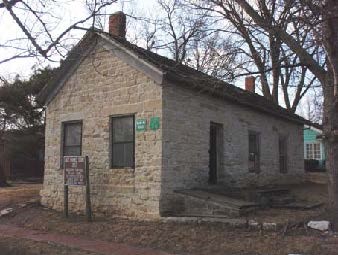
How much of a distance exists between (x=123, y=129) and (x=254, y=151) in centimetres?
630

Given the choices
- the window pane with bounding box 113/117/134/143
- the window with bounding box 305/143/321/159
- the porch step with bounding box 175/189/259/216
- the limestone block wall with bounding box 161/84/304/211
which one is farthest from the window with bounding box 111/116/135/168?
the window with bounding box 305/143/321/159

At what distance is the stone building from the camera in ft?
47.7

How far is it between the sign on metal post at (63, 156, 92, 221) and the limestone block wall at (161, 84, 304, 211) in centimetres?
239

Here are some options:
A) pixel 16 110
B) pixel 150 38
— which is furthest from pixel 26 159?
pixel 150 38

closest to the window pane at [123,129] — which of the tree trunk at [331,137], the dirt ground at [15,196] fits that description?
the dirt ground at [15,196]

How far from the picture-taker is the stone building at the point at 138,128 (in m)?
14.5

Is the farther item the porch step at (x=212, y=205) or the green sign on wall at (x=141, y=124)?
the green sign on wall at (x=141, y=124)

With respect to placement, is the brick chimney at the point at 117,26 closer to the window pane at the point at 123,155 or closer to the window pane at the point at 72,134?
the window pane at the point at 72,134

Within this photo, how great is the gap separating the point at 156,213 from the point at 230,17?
5599mm

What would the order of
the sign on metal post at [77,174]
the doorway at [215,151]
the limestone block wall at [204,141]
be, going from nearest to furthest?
the limestone block wall at [204,141]
the sign on metal post at [77,174]
the doorway at [215,151]

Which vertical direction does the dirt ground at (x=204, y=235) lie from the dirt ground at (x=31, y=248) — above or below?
above

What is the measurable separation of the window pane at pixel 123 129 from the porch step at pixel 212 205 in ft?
7.31

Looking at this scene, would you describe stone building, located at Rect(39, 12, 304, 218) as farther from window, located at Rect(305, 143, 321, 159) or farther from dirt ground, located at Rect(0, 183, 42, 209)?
window, located at Rect(305, 143, 321, 159)

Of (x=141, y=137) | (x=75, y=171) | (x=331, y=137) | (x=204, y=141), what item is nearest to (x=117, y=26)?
(x=141, y=137)
